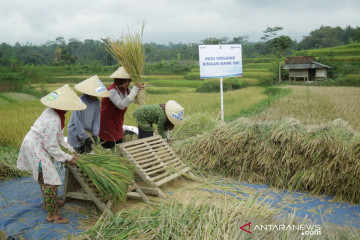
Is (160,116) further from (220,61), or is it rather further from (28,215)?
(220,61)

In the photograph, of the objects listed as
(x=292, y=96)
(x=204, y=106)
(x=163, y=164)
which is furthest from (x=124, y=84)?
(x=292, y=96)

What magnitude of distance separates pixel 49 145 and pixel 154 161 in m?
1.38

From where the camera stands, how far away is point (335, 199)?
340 centimetres

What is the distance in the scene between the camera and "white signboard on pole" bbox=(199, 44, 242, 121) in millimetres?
6359

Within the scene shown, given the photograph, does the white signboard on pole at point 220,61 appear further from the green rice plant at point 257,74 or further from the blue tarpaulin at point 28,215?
the green rice plant at point 257,74

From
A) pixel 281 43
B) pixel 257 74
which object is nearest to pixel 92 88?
pixel 257 74

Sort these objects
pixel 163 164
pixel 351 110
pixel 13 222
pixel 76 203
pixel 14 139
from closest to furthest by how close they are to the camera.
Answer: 1. pixel 13 222
2. pixel 76 203
3. pixel 163 164
4. pixel 14 139
5. pixel 351 110

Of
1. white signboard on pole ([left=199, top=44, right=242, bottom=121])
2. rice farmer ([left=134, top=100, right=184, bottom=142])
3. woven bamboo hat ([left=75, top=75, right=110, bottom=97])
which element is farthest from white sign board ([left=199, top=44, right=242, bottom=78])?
woven bamboo hat ([left=75, top=75, right=110, bottom=97])

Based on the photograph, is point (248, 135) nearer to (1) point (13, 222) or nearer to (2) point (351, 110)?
(1) point (13, 222)

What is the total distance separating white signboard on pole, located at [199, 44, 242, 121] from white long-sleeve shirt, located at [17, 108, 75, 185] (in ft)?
13.1

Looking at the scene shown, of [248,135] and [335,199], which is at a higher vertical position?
[248,135]

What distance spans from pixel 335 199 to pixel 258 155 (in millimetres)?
951

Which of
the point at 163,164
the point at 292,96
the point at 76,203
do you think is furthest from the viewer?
the point at 292,96

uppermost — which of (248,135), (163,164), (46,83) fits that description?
(46,83)
